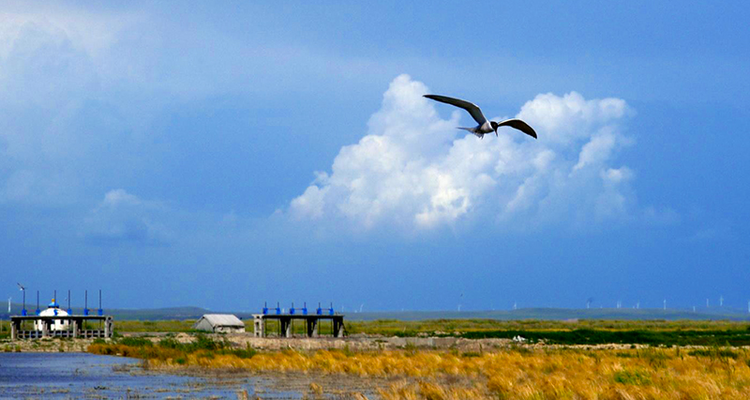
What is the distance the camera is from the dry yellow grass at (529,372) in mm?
24141

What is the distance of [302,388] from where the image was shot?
3438 centimetres

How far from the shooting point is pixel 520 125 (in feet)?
67.7

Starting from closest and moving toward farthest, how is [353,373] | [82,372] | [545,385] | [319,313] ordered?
1. [545,385]
2. [353,373]
3. [82,372]
4. [319,313]

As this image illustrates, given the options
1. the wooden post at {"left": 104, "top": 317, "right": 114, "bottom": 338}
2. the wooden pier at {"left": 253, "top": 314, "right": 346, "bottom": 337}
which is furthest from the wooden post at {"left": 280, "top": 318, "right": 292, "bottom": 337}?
the wooden post at {"left": 104, "top": 317, "right": 114, "bottom": 338}

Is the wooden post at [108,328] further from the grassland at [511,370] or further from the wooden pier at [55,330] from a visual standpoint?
the grassland at [511,370]

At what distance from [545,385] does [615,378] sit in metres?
2.78

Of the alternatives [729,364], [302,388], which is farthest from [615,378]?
[302,388]

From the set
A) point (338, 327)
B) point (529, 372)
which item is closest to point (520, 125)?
point (529, 372)

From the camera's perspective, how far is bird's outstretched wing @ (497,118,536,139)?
20297 millimetres

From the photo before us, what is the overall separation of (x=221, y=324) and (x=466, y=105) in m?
87.7

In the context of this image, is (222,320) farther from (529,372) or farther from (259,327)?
(529,372)

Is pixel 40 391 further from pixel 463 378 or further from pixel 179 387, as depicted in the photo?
pixel 463 378

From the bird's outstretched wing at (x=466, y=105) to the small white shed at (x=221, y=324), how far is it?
84385 mm

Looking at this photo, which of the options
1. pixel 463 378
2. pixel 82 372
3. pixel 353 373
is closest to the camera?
pixel 463 378
